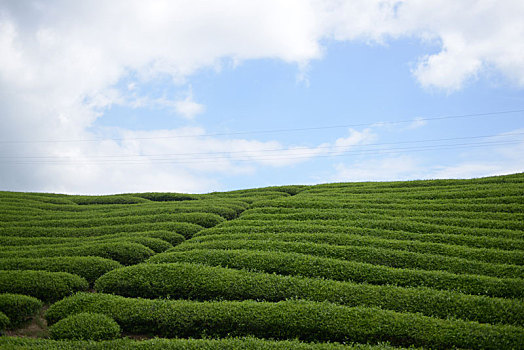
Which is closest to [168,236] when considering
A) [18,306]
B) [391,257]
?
[18,306]

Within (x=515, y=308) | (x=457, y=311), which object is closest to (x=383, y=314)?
(x=457, y=311)

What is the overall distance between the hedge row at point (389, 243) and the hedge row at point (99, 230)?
2.92 m

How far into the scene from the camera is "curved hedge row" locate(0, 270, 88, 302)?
57.2ft

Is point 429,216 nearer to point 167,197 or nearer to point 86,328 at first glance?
point 86,328

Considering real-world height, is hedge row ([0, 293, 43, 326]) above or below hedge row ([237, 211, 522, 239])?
below

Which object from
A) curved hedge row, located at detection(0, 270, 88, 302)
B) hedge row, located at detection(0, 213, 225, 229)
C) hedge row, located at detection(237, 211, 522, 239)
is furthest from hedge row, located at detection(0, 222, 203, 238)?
curved hedge row, located at detection(0, 270, 88, 302)

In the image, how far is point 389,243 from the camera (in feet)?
66.9

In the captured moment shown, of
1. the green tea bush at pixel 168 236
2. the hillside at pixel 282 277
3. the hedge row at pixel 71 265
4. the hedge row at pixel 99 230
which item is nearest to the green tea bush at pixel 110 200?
the hillside at pixel 282 277

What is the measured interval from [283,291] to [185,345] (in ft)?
15.4

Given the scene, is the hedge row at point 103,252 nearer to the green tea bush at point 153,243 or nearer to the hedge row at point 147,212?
the green tea bush at point 153,243

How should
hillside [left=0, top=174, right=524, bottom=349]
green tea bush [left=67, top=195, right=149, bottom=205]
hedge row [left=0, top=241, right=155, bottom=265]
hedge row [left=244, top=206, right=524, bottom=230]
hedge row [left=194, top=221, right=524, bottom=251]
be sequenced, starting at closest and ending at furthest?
1. hillside [left=0, top=174, right=524, bottom=349]
2. hedge row [left=194, top=221, right=524, bottom=251]
3. hedge row [left=0, top=241, right=155, bottom=265]
4. hedge row [left=244, top=206, right=524, bottom=230]
5. green tea bush [left=67, top=195, right=149, bottom=205]

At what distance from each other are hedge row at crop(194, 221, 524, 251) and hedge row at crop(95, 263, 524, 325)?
592cm

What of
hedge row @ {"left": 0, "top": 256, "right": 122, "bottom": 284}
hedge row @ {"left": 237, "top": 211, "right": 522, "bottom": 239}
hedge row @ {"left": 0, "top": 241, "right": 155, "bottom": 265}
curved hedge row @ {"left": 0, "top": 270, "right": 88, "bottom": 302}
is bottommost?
curved hedge row @ {"left": 0, "top": 270, "right": 88, "bottom": 302}

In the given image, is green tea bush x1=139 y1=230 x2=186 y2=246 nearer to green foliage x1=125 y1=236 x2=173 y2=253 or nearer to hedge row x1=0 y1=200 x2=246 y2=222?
green foliage x1=125 y1=236 x2=173 y2=253
